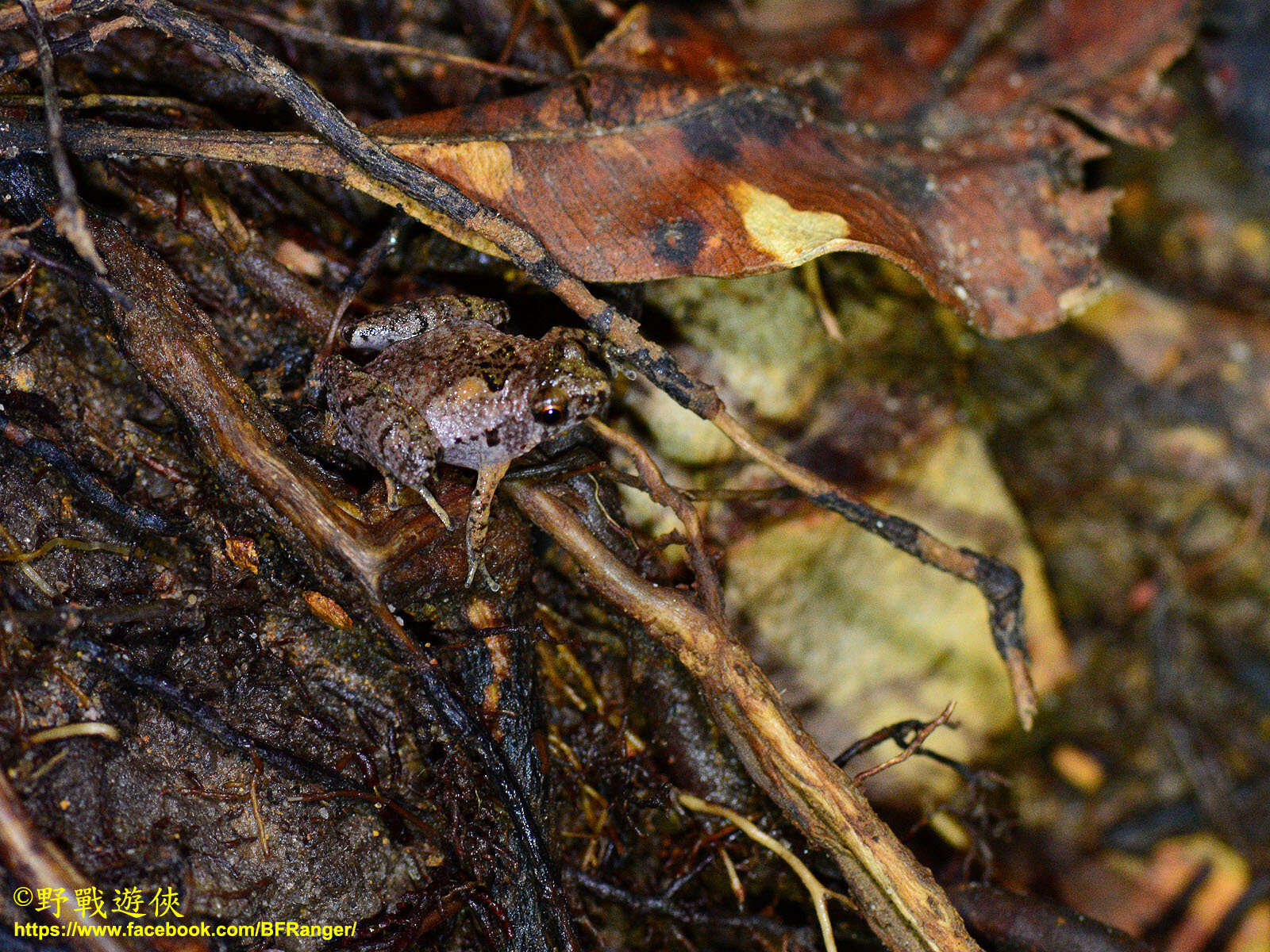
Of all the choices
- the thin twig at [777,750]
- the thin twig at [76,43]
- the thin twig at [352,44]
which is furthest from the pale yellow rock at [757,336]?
the thin twig at [76,43]

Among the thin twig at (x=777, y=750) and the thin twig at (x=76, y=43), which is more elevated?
the thin twig at (x=76, y=43)

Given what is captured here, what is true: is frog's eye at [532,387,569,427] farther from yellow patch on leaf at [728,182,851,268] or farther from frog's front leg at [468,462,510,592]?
yellow patch on leaf at [728,182,851,268]

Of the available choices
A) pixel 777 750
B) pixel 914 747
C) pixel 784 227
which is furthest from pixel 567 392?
pixel 914 747

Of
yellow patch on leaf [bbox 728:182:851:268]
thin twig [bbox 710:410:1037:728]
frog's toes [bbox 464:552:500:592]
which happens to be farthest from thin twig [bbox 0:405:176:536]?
yellow patch on leaf [bbox 728:182:851:268]

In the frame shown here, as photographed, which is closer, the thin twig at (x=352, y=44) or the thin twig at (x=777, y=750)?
the thin twig at (x=777, y=750)

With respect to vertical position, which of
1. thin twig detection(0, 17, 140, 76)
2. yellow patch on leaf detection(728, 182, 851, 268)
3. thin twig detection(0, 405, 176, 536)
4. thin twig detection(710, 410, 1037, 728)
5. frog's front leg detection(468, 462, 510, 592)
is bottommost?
thin twig detection(710, 410, 1037, 728)

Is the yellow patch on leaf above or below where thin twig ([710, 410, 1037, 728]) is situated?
above

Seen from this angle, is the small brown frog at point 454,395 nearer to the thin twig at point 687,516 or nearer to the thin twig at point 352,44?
the thin twig at point 687,516
